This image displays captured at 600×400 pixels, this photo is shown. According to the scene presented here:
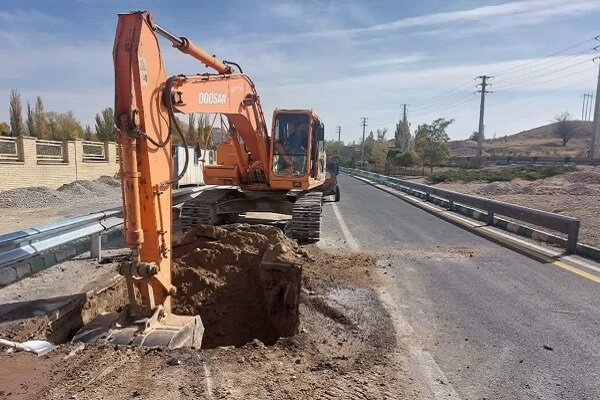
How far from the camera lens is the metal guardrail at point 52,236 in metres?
5.18

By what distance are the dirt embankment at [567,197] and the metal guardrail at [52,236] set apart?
30.8 feet

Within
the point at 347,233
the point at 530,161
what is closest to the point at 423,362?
the point at 347,233

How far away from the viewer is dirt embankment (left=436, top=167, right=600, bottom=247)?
1237cm

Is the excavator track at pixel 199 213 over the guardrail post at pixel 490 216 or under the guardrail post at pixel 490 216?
over

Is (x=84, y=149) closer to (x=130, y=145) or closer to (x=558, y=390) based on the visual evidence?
(x=130, y=145)

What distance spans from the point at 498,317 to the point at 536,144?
123m

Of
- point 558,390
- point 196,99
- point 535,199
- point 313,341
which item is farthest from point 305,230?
point 535,199

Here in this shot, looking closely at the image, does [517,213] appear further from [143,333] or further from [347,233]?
[143,333]

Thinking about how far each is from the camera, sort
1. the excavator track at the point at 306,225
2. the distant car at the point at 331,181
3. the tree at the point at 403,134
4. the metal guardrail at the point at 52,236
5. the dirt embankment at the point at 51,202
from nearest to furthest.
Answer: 1. the metal guardrail at the point at 52,236
2. the excavator track at the point at 306,225
3. the dirt embankment at the point at 51,202
4. the distant car at the point at 331,181
5. the tree at the point at 403,134

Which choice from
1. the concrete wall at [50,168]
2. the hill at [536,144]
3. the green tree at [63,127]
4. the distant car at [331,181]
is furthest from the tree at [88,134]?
the hill at [536,144]

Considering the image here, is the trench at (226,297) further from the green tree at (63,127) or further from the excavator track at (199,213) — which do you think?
the green tree at (63,127)

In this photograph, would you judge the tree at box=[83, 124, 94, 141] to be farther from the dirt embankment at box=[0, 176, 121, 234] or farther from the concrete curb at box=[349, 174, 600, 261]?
the concrete curb at box=[349, 174, 600, 261]

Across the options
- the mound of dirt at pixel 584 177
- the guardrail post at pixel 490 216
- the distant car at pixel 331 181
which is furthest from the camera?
the mound of dirt at pixel 584 177

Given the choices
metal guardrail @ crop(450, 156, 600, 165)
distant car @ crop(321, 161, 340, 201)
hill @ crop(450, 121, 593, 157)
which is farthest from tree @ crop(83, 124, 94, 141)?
hill @ crop(450, 121, 593, 157)
